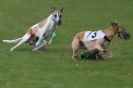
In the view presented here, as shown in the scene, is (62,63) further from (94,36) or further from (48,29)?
(48,29)

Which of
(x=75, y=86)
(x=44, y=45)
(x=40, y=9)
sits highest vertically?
(x=40, y=9)

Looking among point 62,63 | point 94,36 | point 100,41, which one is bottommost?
point 62,63

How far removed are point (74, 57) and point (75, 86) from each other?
13.9ft

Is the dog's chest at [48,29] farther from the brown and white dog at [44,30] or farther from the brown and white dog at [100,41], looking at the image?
the brown and white dog at [100,41]

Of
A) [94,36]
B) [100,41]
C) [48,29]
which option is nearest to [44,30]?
[48,29]

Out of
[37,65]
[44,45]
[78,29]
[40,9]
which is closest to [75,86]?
[37,65]

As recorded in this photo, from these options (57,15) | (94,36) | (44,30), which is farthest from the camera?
(44,30)

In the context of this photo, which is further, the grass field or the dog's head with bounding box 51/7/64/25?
the dog's head with bounding box 51/7/64/25

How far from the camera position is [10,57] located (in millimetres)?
16750

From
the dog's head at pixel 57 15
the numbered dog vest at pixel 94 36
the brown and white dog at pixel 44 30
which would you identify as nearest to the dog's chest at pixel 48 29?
the brown and white dog at pixel 44 30

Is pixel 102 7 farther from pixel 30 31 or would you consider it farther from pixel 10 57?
pixel 10 57

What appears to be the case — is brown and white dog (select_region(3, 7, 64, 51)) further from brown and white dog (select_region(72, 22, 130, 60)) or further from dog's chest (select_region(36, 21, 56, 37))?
brown and white dog (select_region(72, 22, 130, 60))

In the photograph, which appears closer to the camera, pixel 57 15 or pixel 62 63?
pixel 62 63

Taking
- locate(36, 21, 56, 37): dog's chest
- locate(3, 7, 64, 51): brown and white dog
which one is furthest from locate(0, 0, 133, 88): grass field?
locate(36, 21, 56, 37): dog's chest
